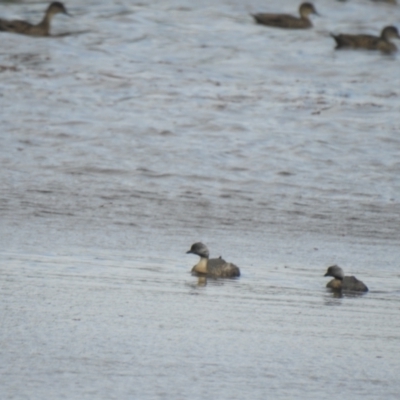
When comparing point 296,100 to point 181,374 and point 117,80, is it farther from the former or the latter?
point 181,374

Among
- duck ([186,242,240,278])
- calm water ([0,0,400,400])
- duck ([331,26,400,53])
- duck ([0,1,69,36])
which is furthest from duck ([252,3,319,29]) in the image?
duck ([186,242,240,278])

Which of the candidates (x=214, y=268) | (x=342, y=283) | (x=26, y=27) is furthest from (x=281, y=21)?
(x=342, y=283)

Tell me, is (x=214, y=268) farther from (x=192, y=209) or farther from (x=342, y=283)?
(x=192, y=209)

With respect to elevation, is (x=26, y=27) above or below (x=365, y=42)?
above

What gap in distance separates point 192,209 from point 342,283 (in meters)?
3.65

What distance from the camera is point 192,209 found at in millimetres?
12234

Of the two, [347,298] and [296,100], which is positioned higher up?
[347,298]

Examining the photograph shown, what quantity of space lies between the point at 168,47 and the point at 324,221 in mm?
12283

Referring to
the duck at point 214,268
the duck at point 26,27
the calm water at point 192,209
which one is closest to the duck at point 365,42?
the calm water at point 192,209

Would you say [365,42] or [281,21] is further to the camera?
[281,21]

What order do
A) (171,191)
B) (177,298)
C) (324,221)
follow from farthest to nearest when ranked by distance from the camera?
1. (171,191)
2. (324,221)
3. (177,298)

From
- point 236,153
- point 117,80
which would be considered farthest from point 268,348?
point 117,80

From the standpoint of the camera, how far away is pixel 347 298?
8523 mm

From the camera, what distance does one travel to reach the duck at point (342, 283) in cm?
877
